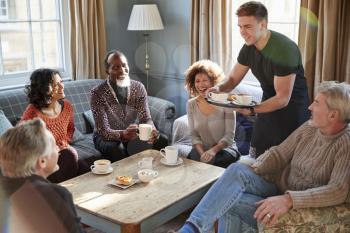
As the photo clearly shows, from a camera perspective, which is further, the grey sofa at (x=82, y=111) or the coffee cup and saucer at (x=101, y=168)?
the grey sofa at (x=82, y=111)

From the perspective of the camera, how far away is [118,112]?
346 centimetres

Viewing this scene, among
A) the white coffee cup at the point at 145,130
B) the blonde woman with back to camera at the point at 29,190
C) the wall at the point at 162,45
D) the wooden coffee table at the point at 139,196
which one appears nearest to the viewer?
the blonde woman with back to camera at the point at 29,190

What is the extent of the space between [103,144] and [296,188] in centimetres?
159

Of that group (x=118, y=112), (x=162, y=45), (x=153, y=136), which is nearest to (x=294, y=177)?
(x=153, y=136)

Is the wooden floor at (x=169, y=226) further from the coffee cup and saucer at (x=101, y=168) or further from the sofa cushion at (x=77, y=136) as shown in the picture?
the sofa cushion at (x=77, y=136)

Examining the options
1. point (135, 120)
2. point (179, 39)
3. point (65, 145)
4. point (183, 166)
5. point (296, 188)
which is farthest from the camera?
point (179, 39)

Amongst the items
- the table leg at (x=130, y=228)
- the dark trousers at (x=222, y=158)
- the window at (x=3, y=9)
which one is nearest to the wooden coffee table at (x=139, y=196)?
the table leg at (x=130, y=228)

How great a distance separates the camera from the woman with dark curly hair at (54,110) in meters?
3.02

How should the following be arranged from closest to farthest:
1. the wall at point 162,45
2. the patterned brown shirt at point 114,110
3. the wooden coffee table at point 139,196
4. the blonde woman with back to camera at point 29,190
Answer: the blonde woman with back to camera at point 29,190 → the wooden coffee table at point 139,196 → the patterned brown shirt at point 114,110 → the wall at point 162,45

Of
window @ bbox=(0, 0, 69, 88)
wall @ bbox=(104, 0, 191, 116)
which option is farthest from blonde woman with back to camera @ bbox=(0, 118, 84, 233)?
wall @ bbox=(104, 0, 191, 116)

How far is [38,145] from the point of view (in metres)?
1.56

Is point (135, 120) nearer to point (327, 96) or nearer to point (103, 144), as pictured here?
point (103, 144)

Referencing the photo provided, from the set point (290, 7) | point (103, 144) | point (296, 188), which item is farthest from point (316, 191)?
point (290, 7)

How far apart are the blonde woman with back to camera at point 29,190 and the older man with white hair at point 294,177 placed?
801 millimetres
